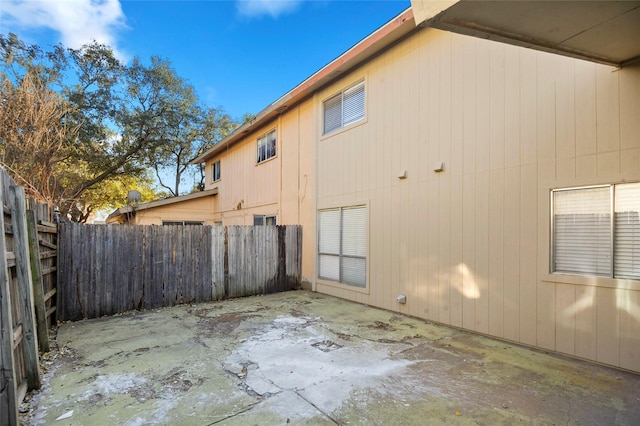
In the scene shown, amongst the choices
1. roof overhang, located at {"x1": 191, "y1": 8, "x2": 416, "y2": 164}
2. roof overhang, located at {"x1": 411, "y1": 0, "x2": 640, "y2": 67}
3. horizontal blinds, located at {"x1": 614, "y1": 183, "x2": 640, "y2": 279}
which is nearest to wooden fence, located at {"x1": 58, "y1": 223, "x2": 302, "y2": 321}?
roof overhang, located at {"x1": 191, "y1": 8, "x2": 416, "y2": 164}

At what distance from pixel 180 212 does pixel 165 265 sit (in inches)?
256

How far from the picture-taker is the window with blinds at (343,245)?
7070 millimetres

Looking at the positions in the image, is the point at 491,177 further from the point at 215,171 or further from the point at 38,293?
the point at 215,171

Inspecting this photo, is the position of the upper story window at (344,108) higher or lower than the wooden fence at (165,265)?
higher

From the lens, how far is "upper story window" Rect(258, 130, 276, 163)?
10469 millimetres

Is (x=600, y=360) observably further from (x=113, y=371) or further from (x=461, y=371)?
(x=113, y=371)

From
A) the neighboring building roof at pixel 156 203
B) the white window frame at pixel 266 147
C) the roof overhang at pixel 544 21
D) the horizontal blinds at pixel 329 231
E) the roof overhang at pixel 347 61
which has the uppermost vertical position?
the roof overhang at pixel 347 61

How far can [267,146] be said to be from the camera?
35.4ft

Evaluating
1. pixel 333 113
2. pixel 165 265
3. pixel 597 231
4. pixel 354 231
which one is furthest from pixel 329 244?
pixel 597 231

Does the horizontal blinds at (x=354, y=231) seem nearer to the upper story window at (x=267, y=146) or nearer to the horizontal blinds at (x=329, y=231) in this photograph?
the horizontal blinds at (x=329, y=231)

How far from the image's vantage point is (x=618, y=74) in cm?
364

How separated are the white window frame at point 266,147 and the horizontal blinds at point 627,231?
8223 millimetres

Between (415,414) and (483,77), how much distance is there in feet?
15.0

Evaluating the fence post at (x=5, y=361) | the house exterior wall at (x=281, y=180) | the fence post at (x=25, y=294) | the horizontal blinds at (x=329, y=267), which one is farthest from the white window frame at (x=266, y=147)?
the fence post at (x=5, y=361)
